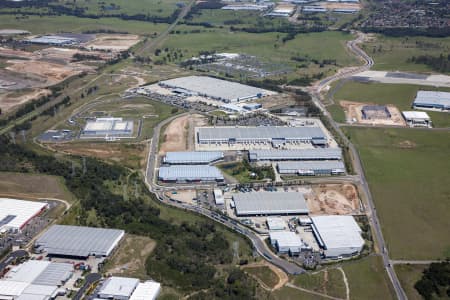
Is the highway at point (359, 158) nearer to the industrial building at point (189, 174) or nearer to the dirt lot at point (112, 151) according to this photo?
the industrial building at point (189, 174)

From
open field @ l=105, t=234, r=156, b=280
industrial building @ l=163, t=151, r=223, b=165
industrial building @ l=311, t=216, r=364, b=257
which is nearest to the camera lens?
open field @ l=105, t=234, r=156, b=280

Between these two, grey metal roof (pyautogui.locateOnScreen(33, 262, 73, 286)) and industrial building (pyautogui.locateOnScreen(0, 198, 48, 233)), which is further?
industrial building (pyautogui.locateOnScreen(0, 198, 48, 233))

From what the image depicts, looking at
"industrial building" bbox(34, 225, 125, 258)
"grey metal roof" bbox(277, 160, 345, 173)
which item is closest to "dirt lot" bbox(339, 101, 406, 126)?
"grey metal roof" bbox(277, 160, 345, 173)

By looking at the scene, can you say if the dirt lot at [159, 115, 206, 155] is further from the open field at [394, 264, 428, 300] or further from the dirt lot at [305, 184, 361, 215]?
the open field at [394, 264, 428, 300]

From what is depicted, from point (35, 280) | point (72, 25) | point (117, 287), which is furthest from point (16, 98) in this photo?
point (72, 25)

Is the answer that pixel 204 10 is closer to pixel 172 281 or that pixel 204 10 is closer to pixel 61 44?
pixel 61 44

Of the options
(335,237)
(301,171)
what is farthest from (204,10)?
(335,237)

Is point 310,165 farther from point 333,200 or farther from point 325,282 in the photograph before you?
point 325,282
